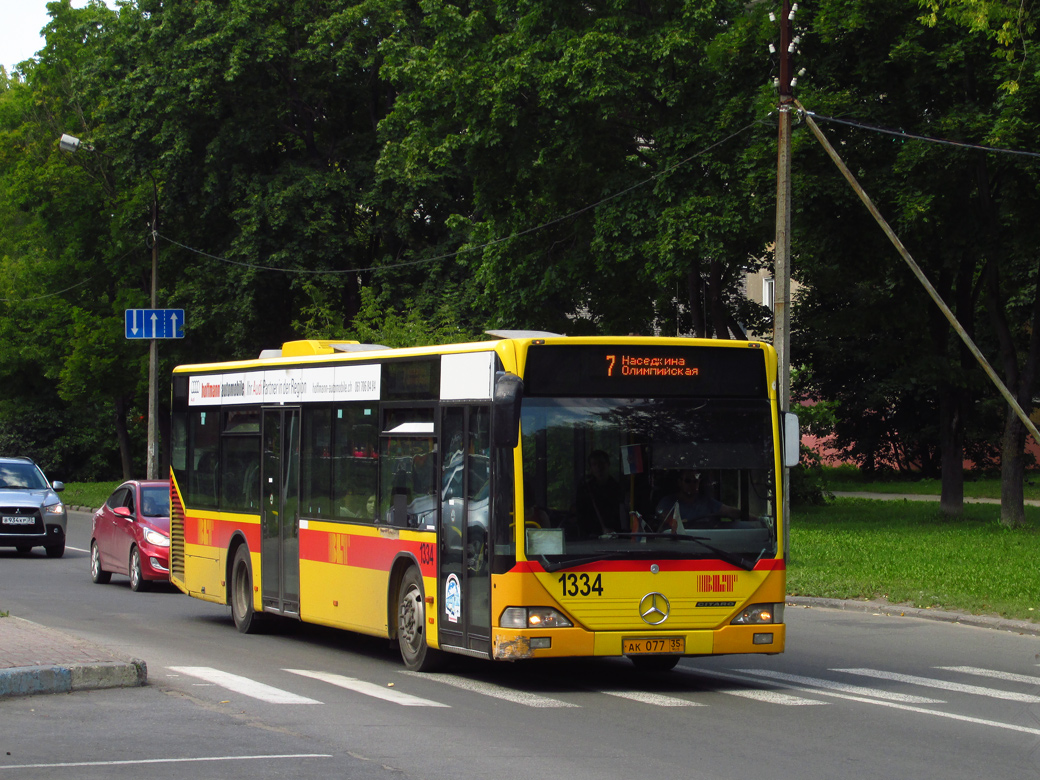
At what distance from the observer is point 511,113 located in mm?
30625

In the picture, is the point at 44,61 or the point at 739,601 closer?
the point at 739,601

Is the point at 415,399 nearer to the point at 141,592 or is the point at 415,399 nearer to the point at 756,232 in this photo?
the point at 141,592

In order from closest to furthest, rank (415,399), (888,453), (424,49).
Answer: (415,399) → (424,49) → (888,453)

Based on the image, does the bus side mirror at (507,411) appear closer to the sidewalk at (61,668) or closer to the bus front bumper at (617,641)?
the bus front bumper at (617,641)

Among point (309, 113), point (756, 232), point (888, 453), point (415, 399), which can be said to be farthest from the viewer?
point (888, 453)

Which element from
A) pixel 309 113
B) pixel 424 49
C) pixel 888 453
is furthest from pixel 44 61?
pixel 888 453

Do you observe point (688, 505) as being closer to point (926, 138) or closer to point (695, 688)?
point (695, 688)

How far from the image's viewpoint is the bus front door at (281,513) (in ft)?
45.9

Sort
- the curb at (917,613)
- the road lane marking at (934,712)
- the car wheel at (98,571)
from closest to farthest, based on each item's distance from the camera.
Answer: the road lane marking at (934,712) < the curb at (917,613) < the car wheel at (98,571)

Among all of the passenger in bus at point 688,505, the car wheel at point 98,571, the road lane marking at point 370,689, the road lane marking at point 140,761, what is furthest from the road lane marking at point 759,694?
the car wheel at point 98,571

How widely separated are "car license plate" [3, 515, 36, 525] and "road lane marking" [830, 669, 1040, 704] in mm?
17522

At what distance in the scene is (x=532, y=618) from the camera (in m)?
10.2

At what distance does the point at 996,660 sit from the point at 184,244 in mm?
34745

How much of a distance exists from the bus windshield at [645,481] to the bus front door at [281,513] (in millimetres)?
4351
